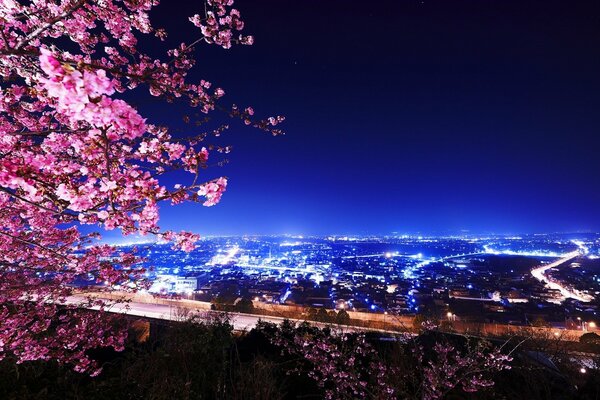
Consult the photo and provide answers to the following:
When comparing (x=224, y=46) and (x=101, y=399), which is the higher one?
(x=224, y=46)

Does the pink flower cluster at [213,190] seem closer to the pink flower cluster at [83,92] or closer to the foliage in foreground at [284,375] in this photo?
the pink flower cluster at [83,92]

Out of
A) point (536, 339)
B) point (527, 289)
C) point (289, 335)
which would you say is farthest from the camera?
point (527, 289)

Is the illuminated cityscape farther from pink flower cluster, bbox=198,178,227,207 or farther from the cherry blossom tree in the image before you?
pink flower cluster, bbox=198,178,227,207

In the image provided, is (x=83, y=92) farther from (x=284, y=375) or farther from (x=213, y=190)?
(x=284, y=375)

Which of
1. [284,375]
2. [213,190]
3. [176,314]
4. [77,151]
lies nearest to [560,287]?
[284,375]

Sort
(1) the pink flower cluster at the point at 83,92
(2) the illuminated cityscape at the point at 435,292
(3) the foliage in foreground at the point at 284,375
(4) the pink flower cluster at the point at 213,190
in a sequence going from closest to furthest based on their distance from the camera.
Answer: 1. (1) the pink flower cluster at the point at 83,92
2. (4) the pink flower cluster at the point at 213,190
3. (3) the foliage in foreground at the point at 284,375
4. (2) the illuminated cityscape at the point at 435,292

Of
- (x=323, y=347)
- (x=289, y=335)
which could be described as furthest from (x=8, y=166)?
(x=289, y=335)

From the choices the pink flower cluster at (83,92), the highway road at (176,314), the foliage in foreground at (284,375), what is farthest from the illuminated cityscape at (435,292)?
the pink flower cluster at (83,92)

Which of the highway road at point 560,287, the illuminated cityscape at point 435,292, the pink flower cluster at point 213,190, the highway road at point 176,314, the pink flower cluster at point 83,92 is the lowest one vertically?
the highway road at point 560,287

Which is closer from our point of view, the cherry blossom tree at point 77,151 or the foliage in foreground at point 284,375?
the cherry blossom tree at point 77,151

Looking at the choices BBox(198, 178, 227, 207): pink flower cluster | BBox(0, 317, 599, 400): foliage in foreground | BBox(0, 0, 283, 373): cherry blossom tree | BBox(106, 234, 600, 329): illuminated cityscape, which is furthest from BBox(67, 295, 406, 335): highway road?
BBox(198, 178, 227, 207): pink flower cluster

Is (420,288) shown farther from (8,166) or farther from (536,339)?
(8,166)
